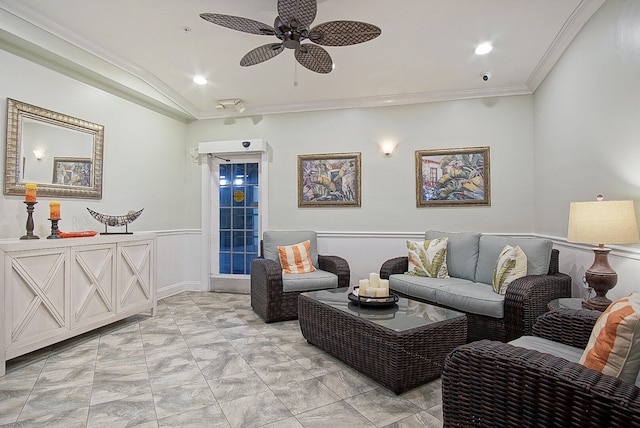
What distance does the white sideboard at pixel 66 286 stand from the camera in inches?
94.9

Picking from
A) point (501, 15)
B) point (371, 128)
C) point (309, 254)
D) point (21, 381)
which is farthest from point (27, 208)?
point (501, 15)

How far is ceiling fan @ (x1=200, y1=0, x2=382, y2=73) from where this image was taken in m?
2.18

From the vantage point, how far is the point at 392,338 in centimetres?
208

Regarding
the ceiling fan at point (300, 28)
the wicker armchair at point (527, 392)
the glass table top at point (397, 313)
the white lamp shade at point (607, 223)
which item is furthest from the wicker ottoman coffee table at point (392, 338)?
the ceiling fan at point (300, 28)

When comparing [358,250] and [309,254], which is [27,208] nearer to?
[309,254]

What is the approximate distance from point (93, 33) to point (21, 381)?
283 cm

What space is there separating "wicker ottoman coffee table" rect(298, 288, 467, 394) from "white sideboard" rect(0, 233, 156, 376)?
2.03 m

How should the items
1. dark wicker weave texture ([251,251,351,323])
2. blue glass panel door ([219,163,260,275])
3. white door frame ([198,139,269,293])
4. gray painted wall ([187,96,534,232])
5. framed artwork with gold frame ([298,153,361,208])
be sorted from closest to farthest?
dark wicker weave texture ([251,251,351,323]) < gray painted wall ([187,96,534,232]) < framed artwork with gold frame ([298,153,361,208]) < white door frame ([198,139,269,293]) < blue glass panel door ([219,163,260,275])

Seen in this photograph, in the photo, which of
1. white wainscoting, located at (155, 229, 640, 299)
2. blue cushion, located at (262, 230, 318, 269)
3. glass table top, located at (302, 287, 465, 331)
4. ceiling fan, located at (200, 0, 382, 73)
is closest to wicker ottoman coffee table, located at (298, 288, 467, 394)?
glass table top, located at (302, 287, 465, 331)

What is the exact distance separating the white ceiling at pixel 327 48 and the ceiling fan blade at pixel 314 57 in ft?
1.04

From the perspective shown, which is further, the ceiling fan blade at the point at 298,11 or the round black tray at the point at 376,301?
the round black tray at the point at 376,301

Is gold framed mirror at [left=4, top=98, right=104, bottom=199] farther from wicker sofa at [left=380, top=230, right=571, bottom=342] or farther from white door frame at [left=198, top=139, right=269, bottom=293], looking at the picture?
wicker sofa at [left=380, top=230, right=571, bottom=342]

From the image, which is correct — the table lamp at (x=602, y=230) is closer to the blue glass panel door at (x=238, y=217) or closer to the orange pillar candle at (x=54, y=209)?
the blue glass panel door at (x=238, y=217)

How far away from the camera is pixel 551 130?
3502 millimetres
